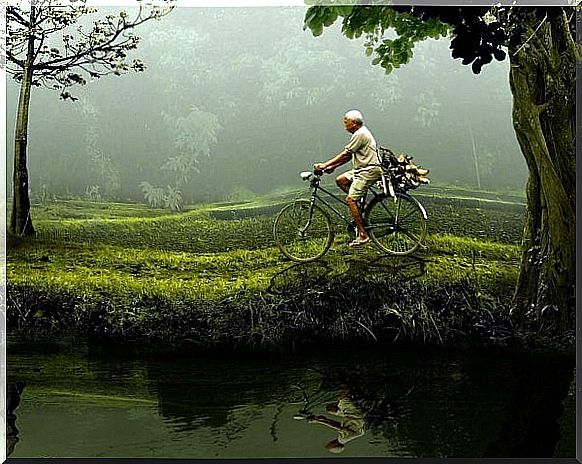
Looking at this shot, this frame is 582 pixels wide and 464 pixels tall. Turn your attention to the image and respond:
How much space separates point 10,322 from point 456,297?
247 cm

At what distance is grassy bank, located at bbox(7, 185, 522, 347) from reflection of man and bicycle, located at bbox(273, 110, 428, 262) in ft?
0.23

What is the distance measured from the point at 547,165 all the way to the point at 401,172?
2.67ft

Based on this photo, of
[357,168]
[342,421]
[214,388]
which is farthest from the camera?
[357,168]

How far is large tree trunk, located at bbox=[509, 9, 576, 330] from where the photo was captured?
4449mm

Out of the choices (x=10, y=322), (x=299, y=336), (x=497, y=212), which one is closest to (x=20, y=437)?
(x=10, y=322)

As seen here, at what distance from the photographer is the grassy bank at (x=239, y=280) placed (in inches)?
174

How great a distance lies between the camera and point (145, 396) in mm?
4312

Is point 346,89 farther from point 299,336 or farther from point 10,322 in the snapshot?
point 10,322

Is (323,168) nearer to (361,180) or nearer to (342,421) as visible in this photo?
(361,180)

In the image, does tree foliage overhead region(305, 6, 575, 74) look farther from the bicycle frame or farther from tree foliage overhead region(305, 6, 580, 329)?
the bicycle frame

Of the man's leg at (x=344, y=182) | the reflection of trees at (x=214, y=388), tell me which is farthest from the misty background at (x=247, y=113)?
the reflection of trees at (x=214, y=388)

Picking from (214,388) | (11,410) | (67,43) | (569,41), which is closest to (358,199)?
(214,388)

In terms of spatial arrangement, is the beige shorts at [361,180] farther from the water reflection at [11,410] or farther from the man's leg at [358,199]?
the water reflection at [11,410]

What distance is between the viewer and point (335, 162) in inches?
174
